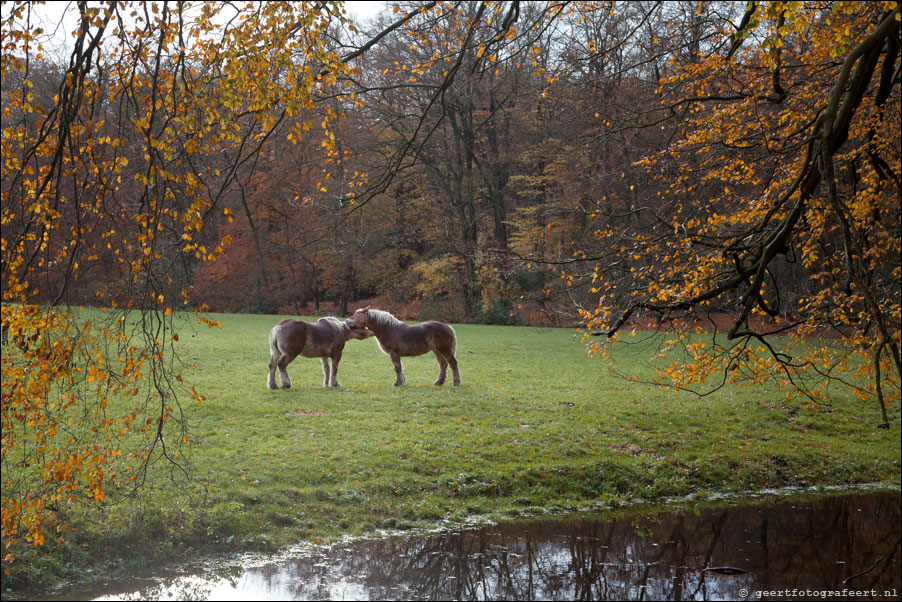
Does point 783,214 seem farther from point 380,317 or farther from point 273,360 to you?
point 273,360

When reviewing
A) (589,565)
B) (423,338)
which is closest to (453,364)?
(423,338)

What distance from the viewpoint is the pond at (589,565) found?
7598 mm

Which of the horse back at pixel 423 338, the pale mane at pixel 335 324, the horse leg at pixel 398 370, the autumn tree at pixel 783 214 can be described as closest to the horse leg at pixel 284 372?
the pale mane at pixel 335 324

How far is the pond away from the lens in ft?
24.9

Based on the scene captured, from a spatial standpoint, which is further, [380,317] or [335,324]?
[380,317]

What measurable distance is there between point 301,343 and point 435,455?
6271 mm

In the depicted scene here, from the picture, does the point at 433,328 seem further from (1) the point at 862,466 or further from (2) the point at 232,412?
(1) the point at 862,466

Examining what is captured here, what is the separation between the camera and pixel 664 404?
16891mm

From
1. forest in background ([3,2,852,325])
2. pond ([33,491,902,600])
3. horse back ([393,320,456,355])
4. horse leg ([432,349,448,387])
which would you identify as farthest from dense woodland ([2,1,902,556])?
forest in background ([3,2,852,325])

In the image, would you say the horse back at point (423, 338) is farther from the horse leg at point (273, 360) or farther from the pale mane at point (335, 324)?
the horse leg at point (273, 360)

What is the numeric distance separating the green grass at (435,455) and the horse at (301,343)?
2.35 feet

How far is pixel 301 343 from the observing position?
56.6ft

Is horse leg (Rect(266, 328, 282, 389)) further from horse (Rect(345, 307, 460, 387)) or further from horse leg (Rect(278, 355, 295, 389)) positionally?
horse (Rect(345, 307, 460, 387))

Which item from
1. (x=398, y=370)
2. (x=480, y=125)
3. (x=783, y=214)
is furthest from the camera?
(x=398, y=370)
